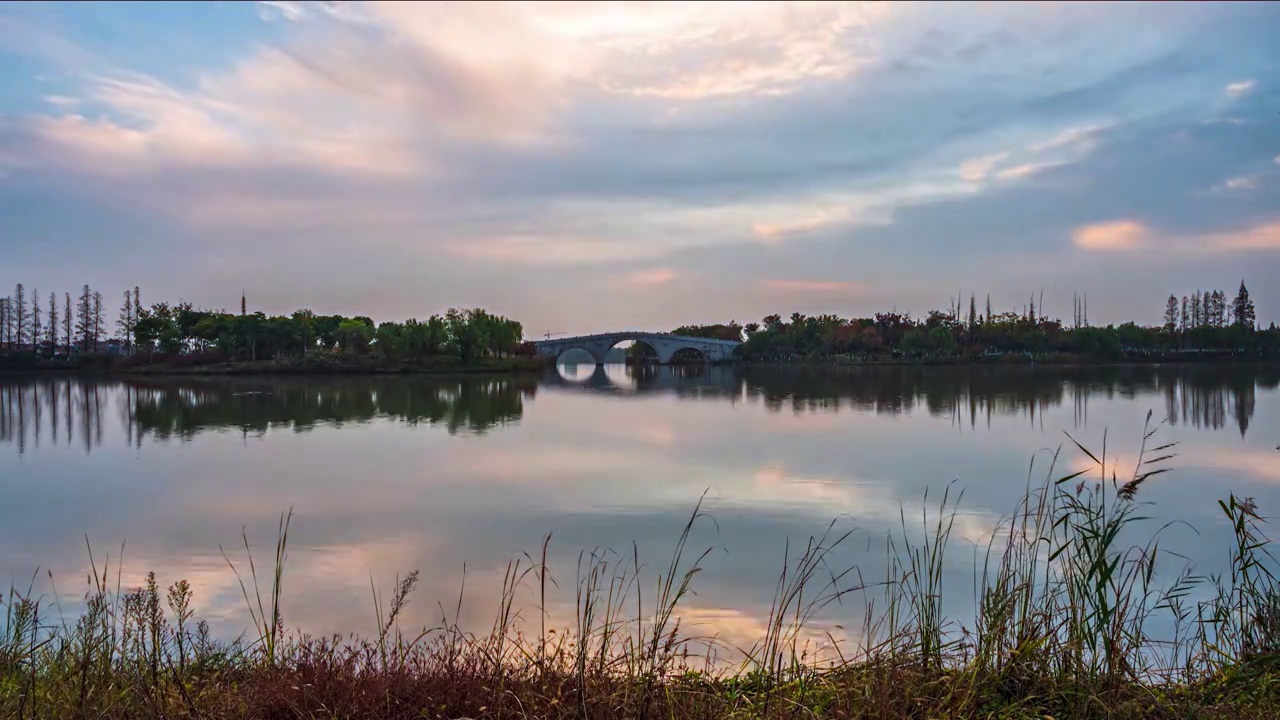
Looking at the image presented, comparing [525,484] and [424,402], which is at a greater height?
[424,402]

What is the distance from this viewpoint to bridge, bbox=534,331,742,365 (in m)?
82.3

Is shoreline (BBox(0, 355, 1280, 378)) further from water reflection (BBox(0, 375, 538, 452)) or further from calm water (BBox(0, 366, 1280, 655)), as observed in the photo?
calm water (BBox(0, 366, 1280, 655))

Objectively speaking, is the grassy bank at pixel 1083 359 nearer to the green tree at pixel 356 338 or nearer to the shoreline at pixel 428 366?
the shoreline at pixel 428 366

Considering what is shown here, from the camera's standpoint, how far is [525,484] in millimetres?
12453

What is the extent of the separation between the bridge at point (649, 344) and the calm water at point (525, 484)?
54.3 metres

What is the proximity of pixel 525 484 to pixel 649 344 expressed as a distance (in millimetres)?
73361

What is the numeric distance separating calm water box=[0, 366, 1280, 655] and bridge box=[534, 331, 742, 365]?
54322mm

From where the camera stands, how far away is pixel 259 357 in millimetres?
58531

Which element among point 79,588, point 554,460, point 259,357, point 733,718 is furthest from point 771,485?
point 259,357

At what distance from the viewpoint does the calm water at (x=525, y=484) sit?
7449mm

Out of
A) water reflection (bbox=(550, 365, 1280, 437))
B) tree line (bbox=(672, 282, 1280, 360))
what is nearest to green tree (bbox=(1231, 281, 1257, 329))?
tree line (bbox=(672, 282, 1280, 360))

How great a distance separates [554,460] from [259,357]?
49933 millimetres

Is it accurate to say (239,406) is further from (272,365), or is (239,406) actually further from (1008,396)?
(272,365)

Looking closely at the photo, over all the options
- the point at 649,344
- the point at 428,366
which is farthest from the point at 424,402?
the point at 649,344
